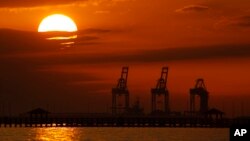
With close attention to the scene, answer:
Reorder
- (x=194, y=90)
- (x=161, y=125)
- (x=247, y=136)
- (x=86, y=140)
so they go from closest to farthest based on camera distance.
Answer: (x=247, y=136)
(x=86, y=140)
(x=161, y=125)
(x=194, y=90)

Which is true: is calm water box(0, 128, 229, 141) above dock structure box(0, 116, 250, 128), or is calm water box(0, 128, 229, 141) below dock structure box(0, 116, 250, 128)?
below

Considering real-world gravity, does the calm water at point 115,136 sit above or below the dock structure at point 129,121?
below

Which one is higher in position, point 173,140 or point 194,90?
point 194,90

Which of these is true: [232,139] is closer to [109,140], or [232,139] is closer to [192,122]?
[109,140]

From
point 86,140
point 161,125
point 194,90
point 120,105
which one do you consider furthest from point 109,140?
point 120,105

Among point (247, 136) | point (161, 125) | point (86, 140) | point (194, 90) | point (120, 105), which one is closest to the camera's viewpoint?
point (247, 136)

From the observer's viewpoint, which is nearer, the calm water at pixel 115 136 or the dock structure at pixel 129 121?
the calm water at pixel 115 136

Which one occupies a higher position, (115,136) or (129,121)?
(129,121)

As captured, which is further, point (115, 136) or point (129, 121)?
point (129, 121)

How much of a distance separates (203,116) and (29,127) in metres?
42.8

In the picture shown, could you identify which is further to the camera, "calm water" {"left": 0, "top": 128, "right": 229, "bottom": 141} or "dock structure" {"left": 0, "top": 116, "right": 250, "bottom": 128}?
"dock structure" {"left": 0, "top": 116, "right": 250, "bottom": 128}

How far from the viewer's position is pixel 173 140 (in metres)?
102

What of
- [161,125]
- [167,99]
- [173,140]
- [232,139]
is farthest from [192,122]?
[232,139]

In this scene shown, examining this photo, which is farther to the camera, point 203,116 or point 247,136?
point 203,116
